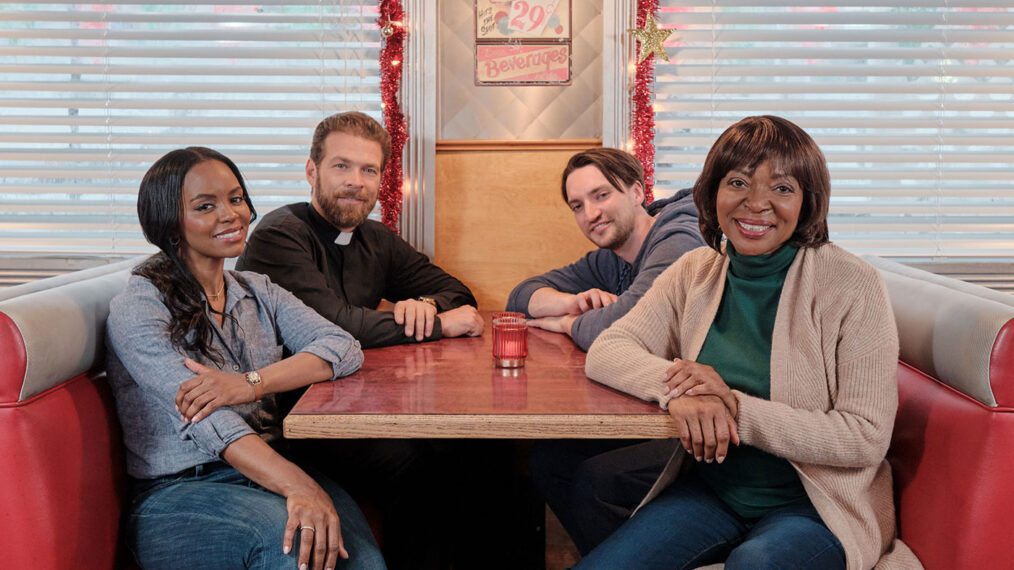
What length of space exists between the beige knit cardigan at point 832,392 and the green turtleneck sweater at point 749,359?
A: 31mm

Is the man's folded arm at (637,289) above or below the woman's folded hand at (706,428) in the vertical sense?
above

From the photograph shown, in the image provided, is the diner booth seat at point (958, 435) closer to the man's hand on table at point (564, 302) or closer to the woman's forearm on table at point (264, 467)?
the man's hand on table at point (564, 302)

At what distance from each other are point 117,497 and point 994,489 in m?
1.65

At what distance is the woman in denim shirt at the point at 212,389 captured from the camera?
148 cm

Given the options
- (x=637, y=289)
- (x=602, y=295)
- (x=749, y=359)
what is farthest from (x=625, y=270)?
(x=749, y=359)

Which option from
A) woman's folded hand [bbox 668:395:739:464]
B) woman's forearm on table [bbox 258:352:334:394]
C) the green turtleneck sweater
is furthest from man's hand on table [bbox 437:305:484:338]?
woman's folded hand [bbox 668:395:739:464]

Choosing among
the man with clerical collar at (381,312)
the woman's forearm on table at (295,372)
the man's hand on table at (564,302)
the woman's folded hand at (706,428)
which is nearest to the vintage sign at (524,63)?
the man with clerical collar at (381,312)

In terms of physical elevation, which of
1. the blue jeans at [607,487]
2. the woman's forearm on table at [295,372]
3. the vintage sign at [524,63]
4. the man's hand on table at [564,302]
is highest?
the vintage sign at [524,63]

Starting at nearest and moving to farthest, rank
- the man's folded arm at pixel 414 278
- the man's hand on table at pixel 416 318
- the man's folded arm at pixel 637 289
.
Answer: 1. the man's folded arm at pixel 637 289
2. the man's hand on table at pixel 416 318
3. the man's folded arm at pixel 414 278

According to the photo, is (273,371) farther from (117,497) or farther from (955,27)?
(955,27)

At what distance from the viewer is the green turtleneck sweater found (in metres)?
1.51

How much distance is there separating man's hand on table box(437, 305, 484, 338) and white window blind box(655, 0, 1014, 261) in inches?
46.4

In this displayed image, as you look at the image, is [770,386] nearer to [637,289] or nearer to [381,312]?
[637,289]

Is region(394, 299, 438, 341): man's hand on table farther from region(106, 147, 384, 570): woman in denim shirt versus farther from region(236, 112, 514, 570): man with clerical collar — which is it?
region(106, 147, 384, 570): woman in denim shirt
